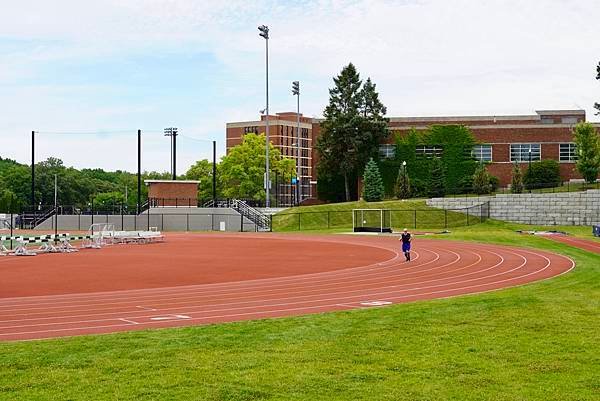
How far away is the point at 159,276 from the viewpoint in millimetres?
25453

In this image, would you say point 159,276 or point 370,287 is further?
point 159,276

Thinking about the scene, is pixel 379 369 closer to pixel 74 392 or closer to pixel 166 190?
pixel 74 392

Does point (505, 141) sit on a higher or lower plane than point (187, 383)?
higher

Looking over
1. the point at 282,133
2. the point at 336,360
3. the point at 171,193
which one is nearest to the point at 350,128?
the point at 171,193

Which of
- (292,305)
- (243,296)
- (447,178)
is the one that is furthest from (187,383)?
(447,178)

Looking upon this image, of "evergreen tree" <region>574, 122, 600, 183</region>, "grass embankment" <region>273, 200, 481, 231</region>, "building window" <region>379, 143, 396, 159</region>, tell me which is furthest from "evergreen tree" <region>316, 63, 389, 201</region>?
"evergreen tree" <region>574, 122, 600, 183</region>

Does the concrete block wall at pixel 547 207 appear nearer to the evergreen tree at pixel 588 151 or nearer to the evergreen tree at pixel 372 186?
the evergreen tree at pixel 588 151

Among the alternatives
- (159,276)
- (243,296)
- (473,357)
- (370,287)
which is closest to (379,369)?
(473,357)

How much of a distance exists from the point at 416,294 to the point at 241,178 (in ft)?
260

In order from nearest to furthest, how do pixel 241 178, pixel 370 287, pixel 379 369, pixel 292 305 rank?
1. pixel 379 369
2. pixel 292 305
3. pixel 370 287
4. pixel 241 178

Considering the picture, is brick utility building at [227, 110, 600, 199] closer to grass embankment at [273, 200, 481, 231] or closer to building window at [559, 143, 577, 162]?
building window at [559, 143, 577, 162]

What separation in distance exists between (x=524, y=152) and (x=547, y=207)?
58.9 ft

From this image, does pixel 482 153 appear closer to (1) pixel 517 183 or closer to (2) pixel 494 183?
(2) pixel 494 183

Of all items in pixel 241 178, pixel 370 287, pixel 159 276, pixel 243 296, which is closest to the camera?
pixel 243 296
